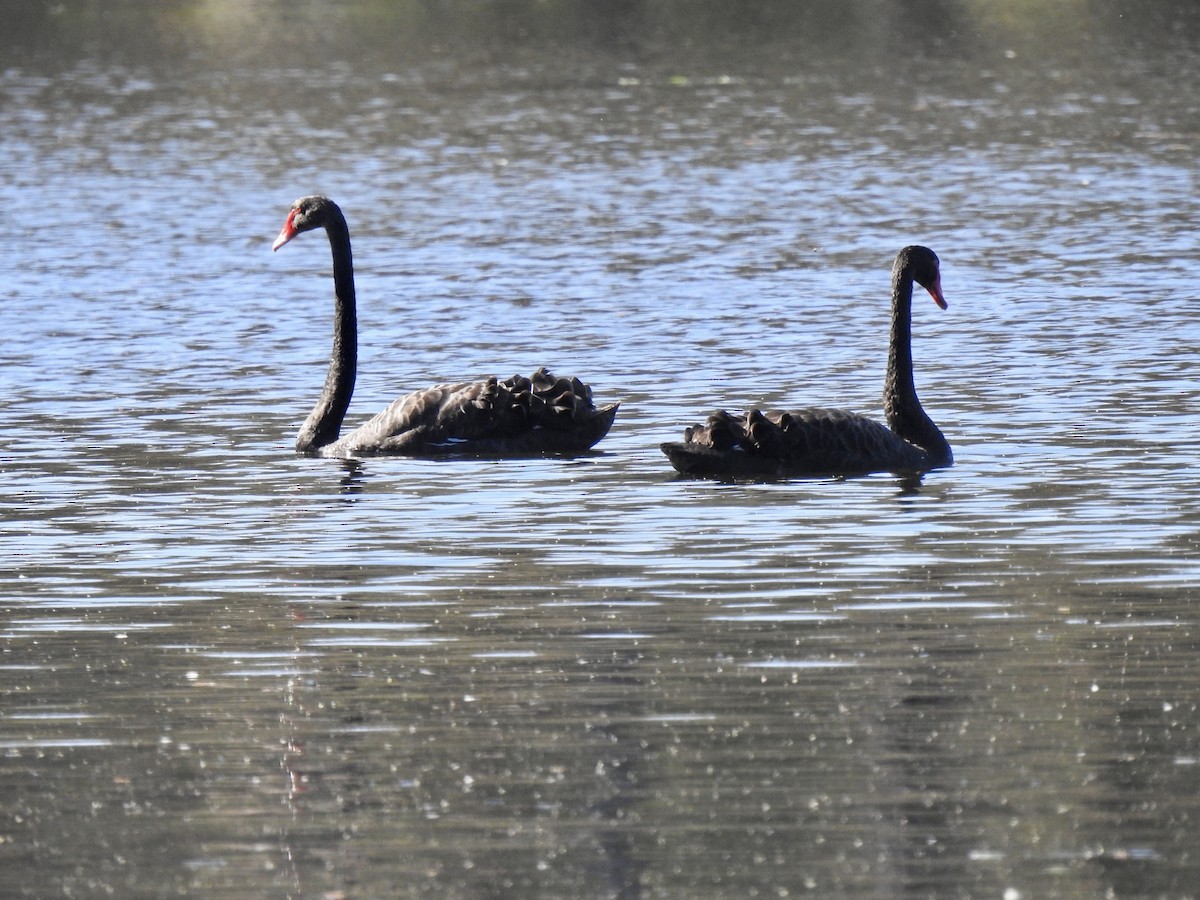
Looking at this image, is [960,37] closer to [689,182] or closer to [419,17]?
[419,17]

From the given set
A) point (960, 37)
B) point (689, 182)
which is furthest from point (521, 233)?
point (960, 37)

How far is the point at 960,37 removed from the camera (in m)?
55.7

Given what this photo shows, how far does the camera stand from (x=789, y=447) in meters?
12.3

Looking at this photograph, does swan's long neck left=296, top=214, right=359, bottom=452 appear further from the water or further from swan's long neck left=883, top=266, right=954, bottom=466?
swan's long neck left=883, top=266, right=954, bottom=466

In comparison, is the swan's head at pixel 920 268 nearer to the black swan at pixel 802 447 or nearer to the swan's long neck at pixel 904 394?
the swan's long neck at pixel 904 394

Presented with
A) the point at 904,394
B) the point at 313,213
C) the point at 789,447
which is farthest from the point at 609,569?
the point at 313,213

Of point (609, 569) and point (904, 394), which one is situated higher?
point (904, 394)

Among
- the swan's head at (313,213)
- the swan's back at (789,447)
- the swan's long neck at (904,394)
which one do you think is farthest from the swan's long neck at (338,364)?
the swan's long neck at (904,394)

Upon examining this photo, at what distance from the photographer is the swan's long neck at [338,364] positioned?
14.1 m

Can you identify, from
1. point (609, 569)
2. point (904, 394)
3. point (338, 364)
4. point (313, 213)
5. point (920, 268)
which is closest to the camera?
point (609, 569)

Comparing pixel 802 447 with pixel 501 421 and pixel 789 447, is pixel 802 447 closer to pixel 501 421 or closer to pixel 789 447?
pixel 789 447

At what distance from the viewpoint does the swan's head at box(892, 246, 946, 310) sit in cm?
1388

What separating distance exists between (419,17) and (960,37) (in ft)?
50.9

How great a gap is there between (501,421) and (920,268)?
8.28 feet
